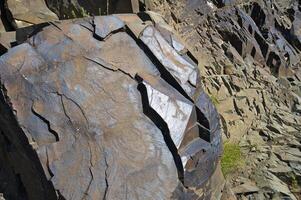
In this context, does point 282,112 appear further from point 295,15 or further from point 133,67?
point 295,15

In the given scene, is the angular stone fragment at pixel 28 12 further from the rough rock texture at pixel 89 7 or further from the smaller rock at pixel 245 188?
the smaller rock at pixel 245 188

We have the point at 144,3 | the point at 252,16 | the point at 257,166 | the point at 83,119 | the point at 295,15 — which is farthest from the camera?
the point at 295,15

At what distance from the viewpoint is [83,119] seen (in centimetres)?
309

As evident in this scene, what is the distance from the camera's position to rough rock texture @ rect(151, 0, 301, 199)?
4.27 m

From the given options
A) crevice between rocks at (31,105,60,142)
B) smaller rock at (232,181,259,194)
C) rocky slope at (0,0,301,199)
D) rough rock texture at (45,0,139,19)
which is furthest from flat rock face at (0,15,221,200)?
rough rock texture at (45,0,139,19)

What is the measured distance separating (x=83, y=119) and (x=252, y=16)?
4399 mm

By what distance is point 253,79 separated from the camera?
5.69 m

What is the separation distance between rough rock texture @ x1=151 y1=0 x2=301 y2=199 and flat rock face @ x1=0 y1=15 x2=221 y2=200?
3.41ft

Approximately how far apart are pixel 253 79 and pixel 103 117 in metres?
3.04

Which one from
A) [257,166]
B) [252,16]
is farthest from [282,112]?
[252,16]

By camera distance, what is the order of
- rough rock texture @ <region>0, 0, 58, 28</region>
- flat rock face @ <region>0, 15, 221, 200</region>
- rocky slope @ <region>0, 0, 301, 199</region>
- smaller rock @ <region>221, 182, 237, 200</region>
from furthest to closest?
1. rough rock texture @ <region>0, 0, 58, 28</region>
2. rocky slope @ <region>0, 0, 301, 199</region>
3. smaller rock @ <region>221, 182, 237, 200</region>
4. flat rock face @ <region>0, 15, 221, 200</region>

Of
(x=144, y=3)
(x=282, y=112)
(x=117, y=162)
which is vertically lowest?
(x=282, y=112)

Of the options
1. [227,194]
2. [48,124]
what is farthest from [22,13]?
[227,194]

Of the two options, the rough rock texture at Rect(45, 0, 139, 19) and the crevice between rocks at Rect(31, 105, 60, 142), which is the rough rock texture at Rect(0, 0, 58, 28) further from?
the crevice between rocks at Rect(31, 105, 60, 142)
